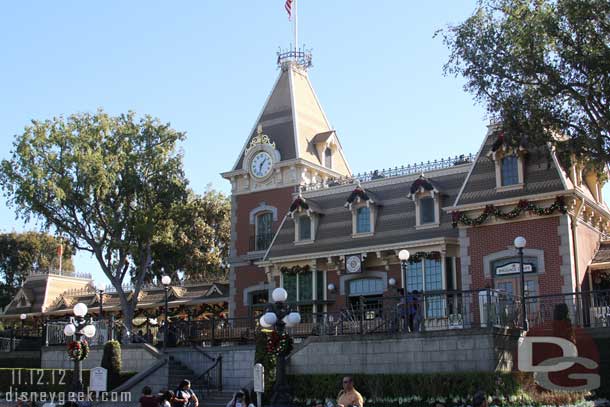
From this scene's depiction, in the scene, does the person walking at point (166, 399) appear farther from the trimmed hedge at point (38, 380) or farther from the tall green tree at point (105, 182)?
the tall green tree at point (105, 182)

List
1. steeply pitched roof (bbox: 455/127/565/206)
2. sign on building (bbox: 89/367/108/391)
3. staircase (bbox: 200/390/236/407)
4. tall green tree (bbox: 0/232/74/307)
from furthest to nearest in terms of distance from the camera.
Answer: tall green tree (bbox: 0/232/74/307), steeply pitched roof (bbox: 455/127/565/206), staircase (bbox: 200/390/236/407), sign on building (bbox: 89/367/108/391)

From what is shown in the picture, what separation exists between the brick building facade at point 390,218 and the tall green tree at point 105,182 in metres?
5.34

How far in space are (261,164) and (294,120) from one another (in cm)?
264

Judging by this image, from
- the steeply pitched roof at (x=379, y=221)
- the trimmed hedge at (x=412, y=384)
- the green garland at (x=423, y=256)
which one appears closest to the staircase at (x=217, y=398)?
the trimmed hedge at (x=412, y=384)

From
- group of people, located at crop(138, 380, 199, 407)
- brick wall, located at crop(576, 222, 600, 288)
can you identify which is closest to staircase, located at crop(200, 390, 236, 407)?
group of people, located at crop(138, 380, 199, 407)

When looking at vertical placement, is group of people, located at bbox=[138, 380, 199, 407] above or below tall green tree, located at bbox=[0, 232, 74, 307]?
below

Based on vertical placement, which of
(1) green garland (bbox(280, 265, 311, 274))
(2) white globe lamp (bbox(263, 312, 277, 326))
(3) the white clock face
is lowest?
(2) white globe lamp (bbox(263, 312, 277, 326))

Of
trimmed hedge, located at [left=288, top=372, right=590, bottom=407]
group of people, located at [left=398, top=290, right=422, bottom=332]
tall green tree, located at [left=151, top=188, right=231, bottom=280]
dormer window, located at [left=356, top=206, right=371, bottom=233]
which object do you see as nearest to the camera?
trimmed hedge, located at [left=288, top=372, right=590, bottom=407]

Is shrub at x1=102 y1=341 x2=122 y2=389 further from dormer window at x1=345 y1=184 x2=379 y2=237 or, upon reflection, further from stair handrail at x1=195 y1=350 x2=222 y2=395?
dormer window at x1=345 y1=184 x2=379 y2=237

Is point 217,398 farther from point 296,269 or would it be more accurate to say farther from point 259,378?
point 296,269

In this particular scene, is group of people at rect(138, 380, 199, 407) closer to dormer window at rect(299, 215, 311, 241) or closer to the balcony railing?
dormer window at rect(299, 215, 311, 241)

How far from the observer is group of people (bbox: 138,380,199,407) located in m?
15.6

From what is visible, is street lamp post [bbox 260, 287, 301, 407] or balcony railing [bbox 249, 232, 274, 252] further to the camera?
balcony railing [bbox 249, 232, 274, 252]

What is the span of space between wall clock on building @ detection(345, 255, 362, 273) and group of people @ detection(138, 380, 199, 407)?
1470 centimetres
